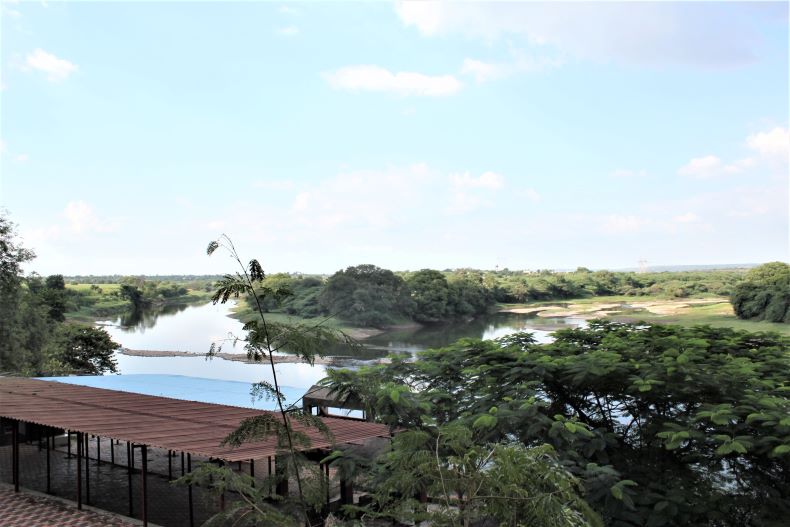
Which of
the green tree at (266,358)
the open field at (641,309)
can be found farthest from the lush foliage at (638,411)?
the open field at (641,309)

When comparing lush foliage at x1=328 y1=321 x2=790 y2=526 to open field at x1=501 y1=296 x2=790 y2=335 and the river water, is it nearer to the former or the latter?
the river water

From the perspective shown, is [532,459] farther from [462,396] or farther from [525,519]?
[462,396]

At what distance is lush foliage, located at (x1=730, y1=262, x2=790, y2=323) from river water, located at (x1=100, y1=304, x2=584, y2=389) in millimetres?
9059

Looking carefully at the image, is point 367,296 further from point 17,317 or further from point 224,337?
point 17,317

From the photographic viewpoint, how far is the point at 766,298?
31547 mm

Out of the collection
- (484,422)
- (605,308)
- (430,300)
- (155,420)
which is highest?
(484,422)

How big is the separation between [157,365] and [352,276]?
16.9 meters

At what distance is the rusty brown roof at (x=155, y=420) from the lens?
6715 mm

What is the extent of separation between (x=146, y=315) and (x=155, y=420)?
61691 millimetres

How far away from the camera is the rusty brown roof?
264 inches

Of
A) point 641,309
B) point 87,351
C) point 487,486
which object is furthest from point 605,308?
point 487,486

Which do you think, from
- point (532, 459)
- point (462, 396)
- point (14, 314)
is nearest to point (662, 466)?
point (462, 396)

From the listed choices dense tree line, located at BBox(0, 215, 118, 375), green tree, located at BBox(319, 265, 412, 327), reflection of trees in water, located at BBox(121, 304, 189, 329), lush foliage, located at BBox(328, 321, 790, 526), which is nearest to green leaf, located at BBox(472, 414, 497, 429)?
lush foliage, located at BBox(328, 321, 790, 526)

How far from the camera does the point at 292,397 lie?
535 inches
